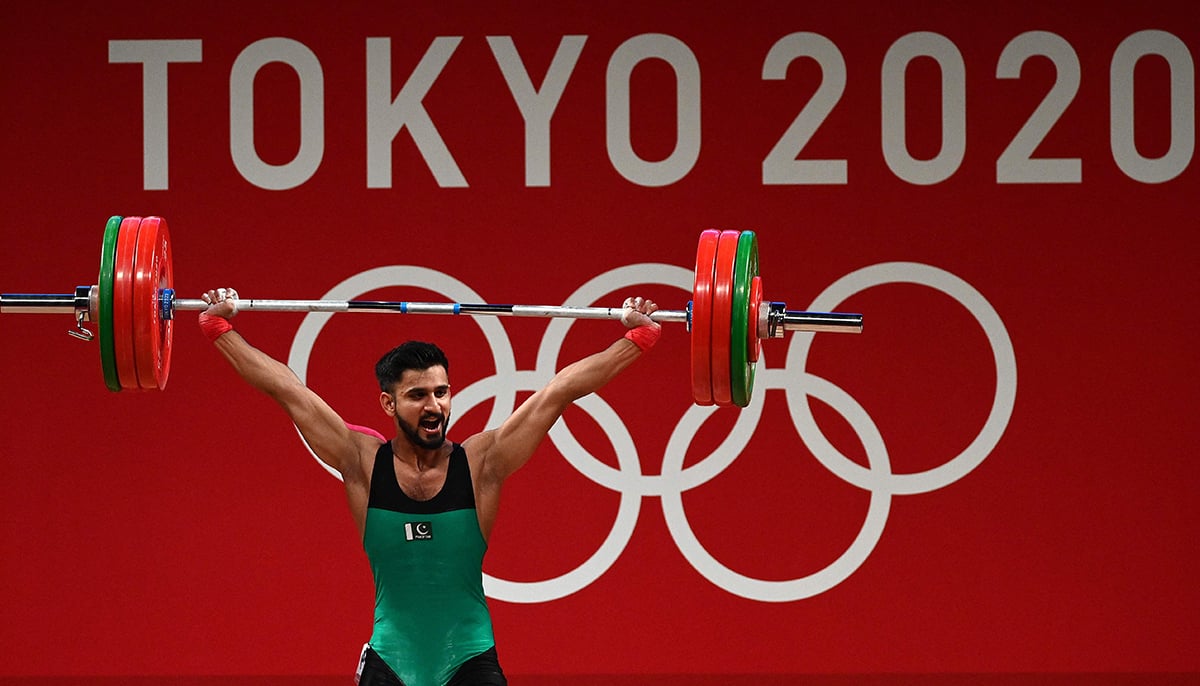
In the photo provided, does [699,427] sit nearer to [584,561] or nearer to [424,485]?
[584,561]

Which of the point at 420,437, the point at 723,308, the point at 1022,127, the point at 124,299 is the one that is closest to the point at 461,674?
the point at 420,437

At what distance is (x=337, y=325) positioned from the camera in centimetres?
508

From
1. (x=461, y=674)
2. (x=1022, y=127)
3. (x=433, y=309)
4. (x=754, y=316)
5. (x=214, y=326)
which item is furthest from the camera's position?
(x=1022, y=127)

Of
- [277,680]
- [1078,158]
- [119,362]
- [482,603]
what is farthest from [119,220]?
[1078,158]

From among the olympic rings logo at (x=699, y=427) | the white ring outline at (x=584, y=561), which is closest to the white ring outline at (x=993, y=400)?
the olympic rings logo at (x=699, y=427)

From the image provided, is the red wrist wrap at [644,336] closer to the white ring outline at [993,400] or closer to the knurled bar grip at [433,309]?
the knurled bar grip at [433,309]

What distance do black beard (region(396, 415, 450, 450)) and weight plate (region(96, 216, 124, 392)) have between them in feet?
2.27

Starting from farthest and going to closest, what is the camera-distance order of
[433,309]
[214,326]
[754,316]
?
[433,309] → [214,326] → [754,316]

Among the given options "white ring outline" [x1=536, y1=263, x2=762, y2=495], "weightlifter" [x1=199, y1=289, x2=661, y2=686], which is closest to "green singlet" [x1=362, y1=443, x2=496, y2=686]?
"weightlifter" [x1=199, y1=289, x2=661, y2=686]

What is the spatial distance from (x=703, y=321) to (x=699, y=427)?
5.30 ft

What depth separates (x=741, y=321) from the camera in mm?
3449

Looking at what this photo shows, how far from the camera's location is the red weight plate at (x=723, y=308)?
3441 millimetres

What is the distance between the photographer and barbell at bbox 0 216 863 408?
11.3 ft

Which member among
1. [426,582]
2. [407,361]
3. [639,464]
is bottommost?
[426,582]
